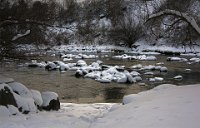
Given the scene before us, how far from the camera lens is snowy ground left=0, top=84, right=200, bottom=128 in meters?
7.15

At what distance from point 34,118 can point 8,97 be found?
1.01 meters

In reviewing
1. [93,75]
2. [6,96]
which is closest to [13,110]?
[6,96]

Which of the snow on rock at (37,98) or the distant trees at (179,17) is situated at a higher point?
the distant trees at (179,17)

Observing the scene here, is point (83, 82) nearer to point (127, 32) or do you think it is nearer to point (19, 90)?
point (19, 90)

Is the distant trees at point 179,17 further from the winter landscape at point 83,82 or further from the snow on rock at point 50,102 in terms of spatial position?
the snow on rock at point 50,102

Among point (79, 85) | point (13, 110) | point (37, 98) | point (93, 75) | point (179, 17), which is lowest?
point (79, 85)

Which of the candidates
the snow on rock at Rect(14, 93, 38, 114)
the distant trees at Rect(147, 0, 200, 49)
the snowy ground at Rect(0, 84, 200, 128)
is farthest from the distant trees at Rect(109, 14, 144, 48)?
the snow on rock at Rect(14, 93, 38, 114)

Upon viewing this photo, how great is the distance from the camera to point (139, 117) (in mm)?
7871

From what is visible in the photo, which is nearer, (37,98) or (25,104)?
(25,104)

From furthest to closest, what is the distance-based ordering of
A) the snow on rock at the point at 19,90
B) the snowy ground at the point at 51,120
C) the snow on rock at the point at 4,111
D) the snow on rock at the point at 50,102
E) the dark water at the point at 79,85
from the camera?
the dark water at the point at 79,85 < the snow on rock at the point at 50,102 < the snow on rock at the point at 19,90 < the snow on rock at the point at 4,111 < the snowy ground at the point at 51,120

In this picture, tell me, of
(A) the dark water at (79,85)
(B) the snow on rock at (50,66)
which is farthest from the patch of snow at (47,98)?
(B) the snow on rock at (50,66)

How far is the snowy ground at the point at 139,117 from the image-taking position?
715 cm

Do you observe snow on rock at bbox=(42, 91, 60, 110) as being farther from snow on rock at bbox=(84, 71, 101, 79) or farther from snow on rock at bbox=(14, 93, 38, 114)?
snow on rock at bbox=(84, 71, 101, 79)

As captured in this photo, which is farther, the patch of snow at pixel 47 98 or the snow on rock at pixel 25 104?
the patch of snow at pixel 47 98
